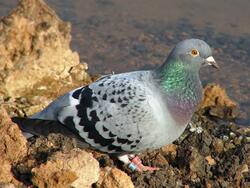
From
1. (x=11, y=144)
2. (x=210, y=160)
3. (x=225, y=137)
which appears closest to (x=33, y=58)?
(x=225, y=137)

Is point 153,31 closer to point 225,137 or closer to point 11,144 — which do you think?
point 225,137

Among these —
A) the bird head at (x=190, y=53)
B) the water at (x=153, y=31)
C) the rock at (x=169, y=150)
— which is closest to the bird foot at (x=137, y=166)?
Result: the rock at (x=169, y=150)

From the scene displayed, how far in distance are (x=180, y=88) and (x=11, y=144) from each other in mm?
1820

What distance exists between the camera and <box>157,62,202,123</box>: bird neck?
19.7 ft

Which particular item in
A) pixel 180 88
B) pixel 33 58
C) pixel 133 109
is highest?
pixel 180 88

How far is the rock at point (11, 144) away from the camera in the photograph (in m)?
5.00

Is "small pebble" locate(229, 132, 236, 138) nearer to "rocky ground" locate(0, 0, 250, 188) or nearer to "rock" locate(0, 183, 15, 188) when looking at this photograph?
"rocky ground" locate(0, 0, 250, 188)

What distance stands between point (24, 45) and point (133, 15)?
496cm

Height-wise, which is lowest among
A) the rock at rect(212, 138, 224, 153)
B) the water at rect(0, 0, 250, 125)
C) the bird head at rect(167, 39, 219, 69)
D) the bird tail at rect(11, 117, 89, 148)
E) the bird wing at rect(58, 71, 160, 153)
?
the water at rect(0, 0, 250, 125)

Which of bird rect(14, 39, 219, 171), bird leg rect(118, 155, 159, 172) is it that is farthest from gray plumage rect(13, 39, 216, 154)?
bird leg rect(118, 155, 159, 172)

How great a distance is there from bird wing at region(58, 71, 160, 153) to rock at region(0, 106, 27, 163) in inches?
40.8

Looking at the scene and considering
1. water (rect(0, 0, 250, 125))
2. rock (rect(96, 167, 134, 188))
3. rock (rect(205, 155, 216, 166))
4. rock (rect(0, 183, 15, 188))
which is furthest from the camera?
water (rect(0, 0, 250, 125))

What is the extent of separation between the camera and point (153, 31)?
39.7 feet

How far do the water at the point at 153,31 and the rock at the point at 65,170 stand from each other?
20.0 ft
